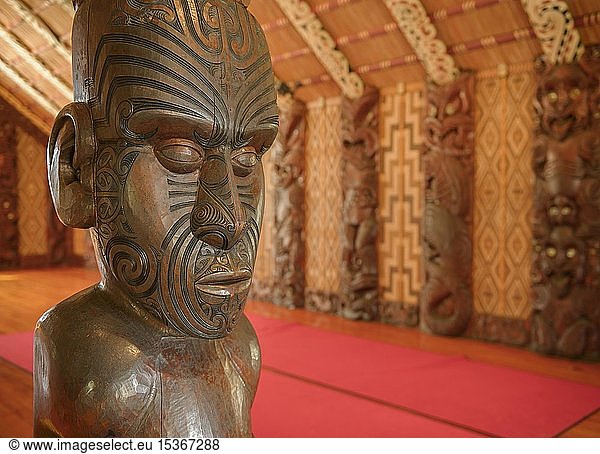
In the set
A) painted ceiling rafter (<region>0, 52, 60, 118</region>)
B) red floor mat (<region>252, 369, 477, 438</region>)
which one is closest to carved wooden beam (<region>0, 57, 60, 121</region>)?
painted ceiling rafter (<region>0, 52, 60, 118</region>)

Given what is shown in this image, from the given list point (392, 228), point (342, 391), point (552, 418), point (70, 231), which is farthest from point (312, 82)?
point (552, 418)

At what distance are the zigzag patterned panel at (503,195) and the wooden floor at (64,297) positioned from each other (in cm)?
40

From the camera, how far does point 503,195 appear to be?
4.09 m

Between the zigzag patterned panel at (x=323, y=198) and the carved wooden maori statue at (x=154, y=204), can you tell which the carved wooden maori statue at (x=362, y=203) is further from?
the carved wooden maori statue at (x=154, y=204)

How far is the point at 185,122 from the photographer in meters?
1.05

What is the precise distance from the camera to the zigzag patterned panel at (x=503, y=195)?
13.1 ft

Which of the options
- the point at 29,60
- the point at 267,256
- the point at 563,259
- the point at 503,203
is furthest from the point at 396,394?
the point at 267,256

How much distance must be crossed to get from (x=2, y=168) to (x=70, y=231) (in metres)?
1.35

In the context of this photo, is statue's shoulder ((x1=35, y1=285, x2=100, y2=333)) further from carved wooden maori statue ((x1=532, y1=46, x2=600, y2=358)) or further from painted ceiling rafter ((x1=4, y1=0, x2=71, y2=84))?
carved wooden maori statue ((x1=532, y1=46, x2=600, y2=358))

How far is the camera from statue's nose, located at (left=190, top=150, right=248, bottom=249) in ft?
3.49

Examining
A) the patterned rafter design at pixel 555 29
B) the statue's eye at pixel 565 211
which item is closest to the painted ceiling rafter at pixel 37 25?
the patterned rafter design at pixel 555 29

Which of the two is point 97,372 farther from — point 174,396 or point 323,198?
point 323,198

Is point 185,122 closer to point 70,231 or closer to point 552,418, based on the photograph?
point 552,418

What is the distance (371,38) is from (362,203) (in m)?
1.29
